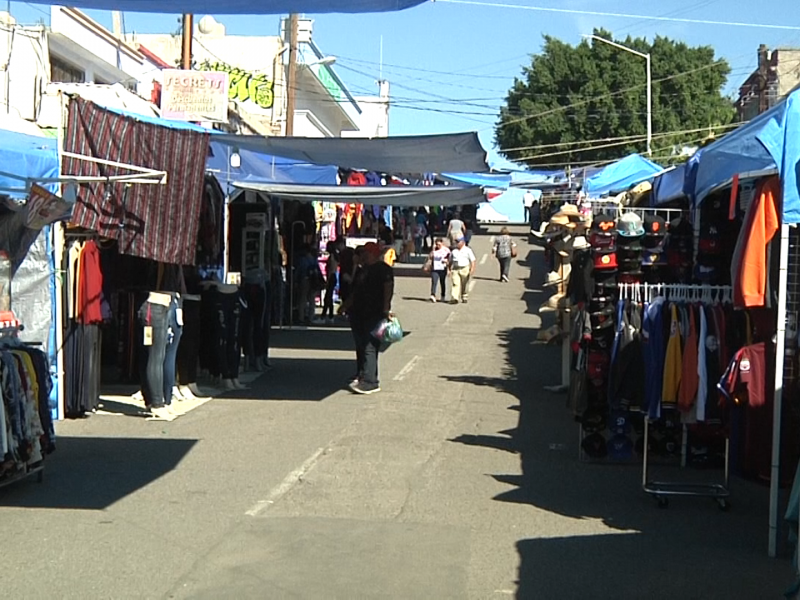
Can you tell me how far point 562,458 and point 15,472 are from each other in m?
4.88

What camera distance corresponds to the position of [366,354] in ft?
45.4

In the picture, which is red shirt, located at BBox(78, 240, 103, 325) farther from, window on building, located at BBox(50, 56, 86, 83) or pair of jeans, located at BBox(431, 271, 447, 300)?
pair of jeans, located at BBox(431, 271, 447, 300)

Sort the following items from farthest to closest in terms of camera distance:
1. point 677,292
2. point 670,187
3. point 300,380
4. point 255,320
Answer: point 255,320, point 300,380, point 670,187, point 677,292

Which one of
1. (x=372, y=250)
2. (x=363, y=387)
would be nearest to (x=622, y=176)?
(x=372, y=250)

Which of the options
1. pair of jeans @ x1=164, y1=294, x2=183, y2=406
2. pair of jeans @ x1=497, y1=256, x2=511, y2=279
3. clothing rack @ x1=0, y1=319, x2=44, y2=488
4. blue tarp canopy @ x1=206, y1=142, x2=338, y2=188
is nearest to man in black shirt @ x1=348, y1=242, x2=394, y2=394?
blue tarp canopy @ x1=206, y1=142, x2=338, y2=188

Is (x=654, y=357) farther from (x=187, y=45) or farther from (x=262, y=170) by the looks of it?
(x=187, y=45)

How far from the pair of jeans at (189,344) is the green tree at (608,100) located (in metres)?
43.8

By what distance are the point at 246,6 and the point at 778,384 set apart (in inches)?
162

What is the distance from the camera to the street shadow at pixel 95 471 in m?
8.17

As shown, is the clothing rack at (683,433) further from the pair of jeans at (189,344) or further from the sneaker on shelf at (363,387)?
the pair of jeans at (189,344)


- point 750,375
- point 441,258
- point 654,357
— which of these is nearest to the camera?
point 750,375

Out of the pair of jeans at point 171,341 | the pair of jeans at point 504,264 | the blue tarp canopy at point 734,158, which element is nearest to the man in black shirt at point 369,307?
the pair of jeans at point 171,341

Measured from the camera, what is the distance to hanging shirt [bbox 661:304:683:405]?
8.50m

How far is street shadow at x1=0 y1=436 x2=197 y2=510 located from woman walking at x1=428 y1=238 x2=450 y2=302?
16.3m
